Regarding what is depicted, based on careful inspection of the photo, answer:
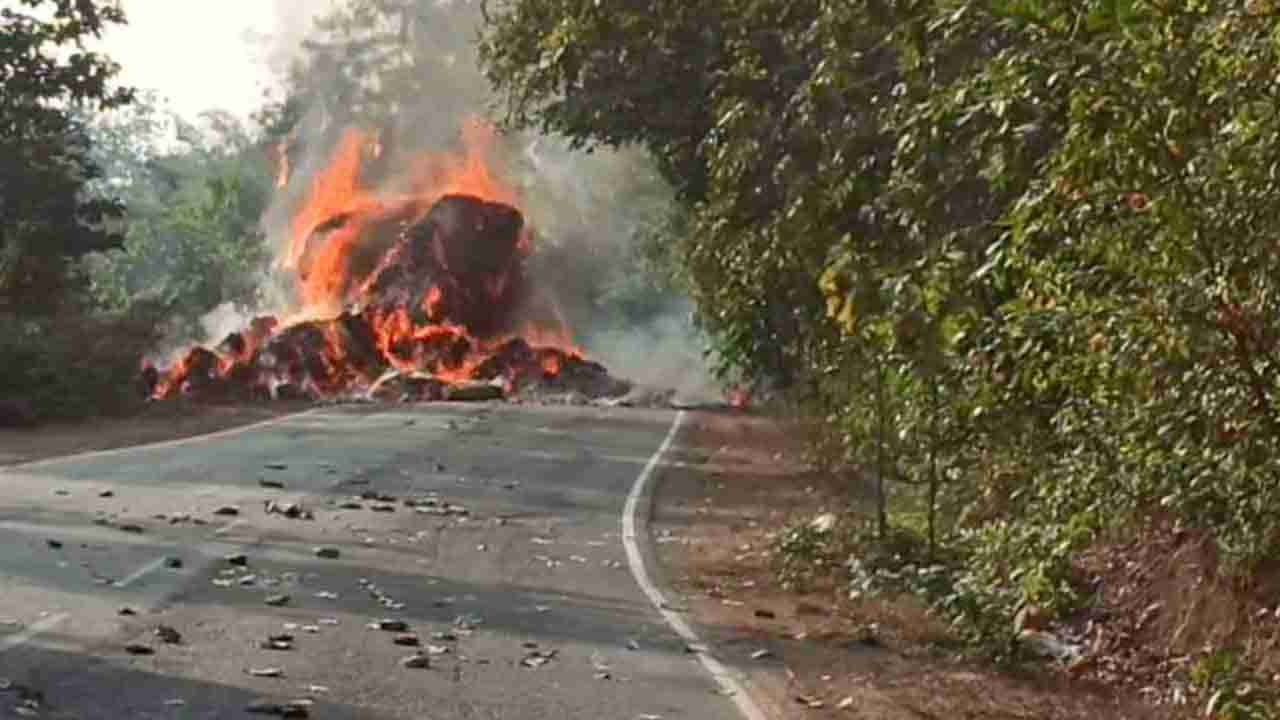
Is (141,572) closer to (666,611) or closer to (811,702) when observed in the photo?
(666,611)

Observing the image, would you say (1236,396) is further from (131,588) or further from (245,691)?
(131,588)

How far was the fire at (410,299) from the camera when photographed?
5338 cm

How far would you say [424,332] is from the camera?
56.5 meters

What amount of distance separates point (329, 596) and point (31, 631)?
8.18 feet

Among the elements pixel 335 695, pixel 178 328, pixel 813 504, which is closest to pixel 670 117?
pixel 813 504

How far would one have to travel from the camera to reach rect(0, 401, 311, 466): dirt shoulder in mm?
30094

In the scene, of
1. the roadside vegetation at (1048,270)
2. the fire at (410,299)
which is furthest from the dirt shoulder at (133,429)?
the roadside vegetation at (1048,270)

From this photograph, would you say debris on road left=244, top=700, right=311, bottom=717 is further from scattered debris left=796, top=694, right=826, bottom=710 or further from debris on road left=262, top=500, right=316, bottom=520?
debris on road left=262, top=500, right=316, bottom=520

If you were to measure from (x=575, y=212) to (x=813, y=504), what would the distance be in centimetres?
4020

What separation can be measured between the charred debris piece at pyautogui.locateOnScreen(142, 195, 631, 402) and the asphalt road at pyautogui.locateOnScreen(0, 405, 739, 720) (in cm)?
2681

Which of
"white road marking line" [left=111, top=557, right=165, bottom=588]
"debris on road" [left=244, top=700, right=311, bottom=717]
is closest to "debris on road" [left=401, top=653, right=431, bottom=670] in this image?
"debris on road" [left=244, top=700, right=311, bottom=717]

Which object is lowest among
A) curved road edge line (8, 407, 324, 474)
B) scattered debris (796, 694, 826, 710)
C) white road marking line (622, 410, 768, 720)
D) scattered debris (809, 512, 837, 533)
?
scattered debris (796, 694, 826, 710)

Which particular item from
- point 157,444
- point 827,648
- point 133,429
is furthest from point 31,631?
point 133,429

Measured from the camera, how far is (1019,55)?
798 centimetres
